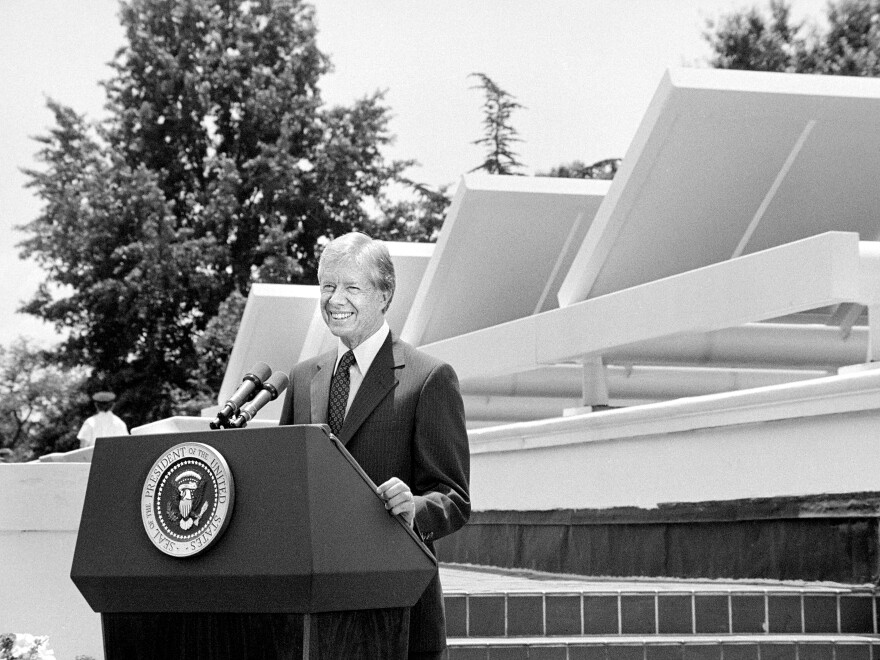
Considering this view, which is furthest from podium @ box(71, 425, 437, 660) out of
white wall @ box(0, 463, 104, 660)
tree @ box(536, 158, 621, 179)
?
tree @ box(536, 158, 621, 179)

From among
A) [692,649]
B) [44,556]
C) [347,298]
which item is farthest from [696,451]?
[347,298]

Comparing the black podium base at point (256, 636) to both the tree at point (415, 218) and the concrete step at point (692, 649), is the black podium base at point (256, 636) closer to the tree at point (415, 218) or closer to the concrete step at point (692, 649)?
the concrete step at point (692, 649)

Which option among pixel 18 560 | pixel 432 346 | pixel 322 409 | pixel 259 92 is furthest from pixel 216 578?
pixel 259 92

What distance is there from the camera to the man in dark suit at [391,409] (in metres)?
2.66

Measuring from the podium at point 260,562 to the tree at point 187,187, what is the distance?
35017mm

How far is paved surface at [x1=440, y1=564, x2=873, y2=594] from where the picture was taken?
668cm

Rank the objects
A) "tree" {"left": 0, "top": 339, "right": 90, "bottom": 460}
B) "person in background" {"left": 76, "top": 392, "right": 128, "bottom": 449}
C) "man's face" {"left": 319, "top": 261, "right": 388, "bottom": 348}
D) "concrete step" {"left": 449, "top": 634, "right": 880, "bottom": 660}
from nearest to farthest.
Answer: "man's face" {"left": 319, "top": 261, "right": 388, "bottom": 348} → "concrete step" {"left": 449, "top": 634, "right": 880, "bottom": 660} → "person in background" {"left": 76, "top": 392, "right": 128, "bottom": 449} → "tree" {"left": 0, "top": 339, "right": 90, "bottom": 460}

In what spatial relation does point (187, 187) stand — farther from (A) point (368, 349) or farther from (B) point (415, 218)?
(A) point (368, 349)

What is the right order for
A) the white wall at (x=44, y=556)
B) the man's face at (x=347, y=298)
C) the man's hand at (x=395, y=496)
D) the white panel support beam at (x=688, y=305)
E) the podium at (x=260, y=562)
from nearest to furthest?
the podium at (x=260, y=562)
the man's hand at (x=395, y=496)
the man's face at (x=347, y=298)
the white wall at (x=44, y=556)
the white panel support beam at (x=688, y=305)

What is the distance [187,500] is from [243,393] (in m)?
0.34

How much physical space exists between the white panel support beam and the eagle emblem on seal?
18.5 feet

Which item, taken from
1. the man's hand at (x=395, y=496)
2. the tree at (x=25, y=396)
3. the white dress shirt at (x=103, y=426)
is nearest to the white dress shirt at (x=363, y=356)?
the man's hand at (x=395, y=496)

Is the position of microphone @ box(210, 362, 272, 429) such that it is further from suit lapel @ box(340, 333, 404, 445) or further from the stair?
the stair

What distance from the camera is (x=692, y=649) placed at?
239 inches
